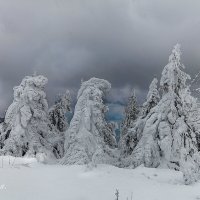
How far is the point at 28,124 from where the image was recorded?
1145 inches

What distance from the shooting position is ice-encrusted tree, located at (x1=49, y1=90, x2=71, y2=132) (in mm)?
38281

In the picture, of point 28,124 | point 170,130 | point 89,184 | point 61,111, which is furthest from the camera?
point 61,111

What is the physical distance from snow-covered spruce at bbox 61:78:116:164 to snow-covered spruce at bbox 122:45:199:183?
214 cm

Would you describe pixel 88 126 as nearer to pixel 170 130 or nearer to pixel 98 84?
pixel 98 84

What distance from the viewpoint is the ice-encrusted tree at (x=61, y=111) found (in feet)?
126

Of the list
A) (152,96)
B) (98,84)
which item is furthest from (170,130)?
(152,96)

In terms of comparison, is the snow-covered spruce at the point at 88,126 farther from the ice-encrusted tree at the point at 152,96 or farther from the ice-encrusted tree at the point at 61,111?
the ice-encrusted tree at the point at 61,111

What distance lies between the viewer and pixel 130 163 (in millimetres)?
21984

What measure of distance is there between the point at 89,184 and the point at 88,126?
32.5 ft

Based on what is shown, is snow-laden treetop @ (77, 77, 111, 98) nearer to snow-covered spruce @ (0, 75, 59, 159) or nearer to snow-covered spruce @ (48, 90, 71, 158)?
snow-covered spruce @ (0, 75, 59, 159)

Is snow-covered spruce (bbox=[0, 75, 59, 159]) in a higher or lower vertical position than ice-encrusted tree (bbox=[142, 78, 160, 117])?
lower

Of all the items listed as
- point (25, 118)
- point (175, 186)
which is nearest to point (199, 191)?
point (175, 186)

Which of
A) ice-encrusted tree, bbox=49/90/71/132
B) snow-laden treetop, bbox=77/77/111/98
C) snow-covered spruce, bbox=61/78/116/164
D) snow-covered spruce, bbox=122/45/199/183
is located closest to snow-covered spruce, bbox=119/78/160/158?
snow-covered spruce, bbox=122/45/199/183

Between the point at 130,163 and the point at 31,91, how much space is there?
10.2 m
